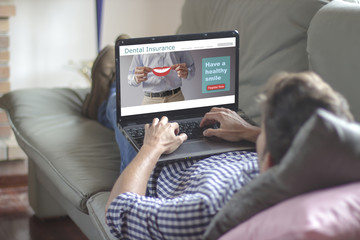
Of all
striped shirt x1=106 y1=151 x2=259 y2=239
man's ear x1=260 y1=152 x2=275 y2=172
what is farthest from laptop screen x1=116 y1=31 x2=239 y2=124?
man's ear x1=260 y1=152 x2=275 y2=172

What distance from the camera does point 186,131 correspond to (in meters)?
1.59

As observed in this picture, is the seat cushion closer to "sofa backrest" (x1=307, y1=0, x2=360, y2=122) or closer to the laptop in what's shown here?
the laptop

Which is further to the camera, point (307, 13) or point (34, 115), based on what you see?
point (34, 115)

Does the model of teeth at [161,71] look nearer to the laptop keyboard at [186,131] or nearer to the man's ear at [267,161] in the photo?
the laptop keyboard at [186,131]

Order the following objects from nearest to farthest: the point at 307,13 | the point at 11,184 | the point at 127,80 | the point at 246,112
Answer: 1. the point at 127,80
2. the point at 307,13
3. the point at 246,112
4. the point at 11,184

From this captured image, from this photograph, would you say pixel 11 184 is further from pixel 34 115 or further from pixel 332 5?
pixel 332 5

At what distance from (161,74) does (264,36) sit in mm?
415

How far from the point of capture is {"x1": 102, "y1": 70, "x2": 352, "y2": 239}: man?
0.90 metres

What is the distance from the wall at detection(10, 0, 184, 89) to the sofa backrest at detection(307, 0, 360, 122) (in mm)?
2076

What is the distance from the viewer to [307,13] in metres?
1.75

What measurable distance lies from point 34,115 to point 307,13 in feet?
3.73

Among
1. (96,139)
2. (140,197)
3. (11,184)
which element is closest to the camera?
(140,197)

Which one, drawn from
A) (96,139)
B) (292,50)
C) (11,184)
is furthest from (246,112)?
(11,184)

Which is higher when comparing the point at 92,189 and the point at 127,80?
the point at 127,80
